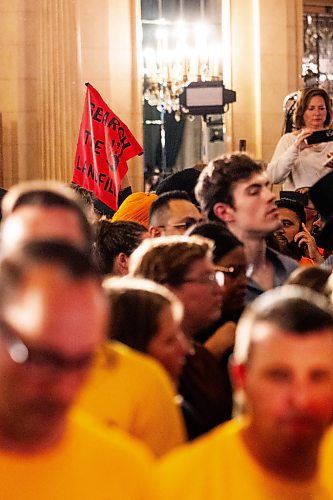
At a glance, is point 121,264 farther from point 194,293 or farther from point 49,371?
point 49,371

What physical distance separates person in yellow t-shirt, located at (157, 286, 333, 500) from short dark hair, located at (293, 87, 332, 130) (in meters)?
6.37

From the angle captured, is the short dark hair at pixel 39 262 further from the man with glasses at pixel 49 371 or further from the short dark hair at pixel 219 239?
the short dark hair at pixel 219 239

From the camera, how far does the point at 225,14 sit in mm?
15953

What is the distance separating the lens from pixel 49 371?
1.81 metres

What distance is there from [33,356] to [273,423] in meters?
0.59

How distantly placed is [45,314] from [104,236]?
4.09 m

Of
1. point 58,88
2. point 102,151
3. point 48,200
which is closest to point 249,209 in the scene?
point 48,200

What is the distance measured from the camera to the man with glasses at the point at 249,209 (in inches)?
207

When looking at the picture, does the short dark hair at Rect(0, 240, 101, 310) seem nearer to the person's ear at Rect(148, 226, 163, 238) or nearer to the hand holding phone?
the person's ear at Rect(148, 226, 163, 238)

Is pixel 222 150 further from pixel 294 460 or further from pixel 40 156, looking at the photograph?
pixel 294 460

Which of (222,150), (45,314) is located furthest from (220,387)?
(222,150)

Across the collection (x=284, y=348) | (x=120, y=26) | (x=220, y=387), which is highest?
(x=120, y=26)

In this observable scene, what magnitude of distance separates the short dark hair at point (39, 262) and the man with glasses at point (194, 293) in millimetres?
1735

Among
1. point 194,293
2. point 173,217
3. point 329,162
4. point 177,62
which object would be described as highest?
point 177,62
